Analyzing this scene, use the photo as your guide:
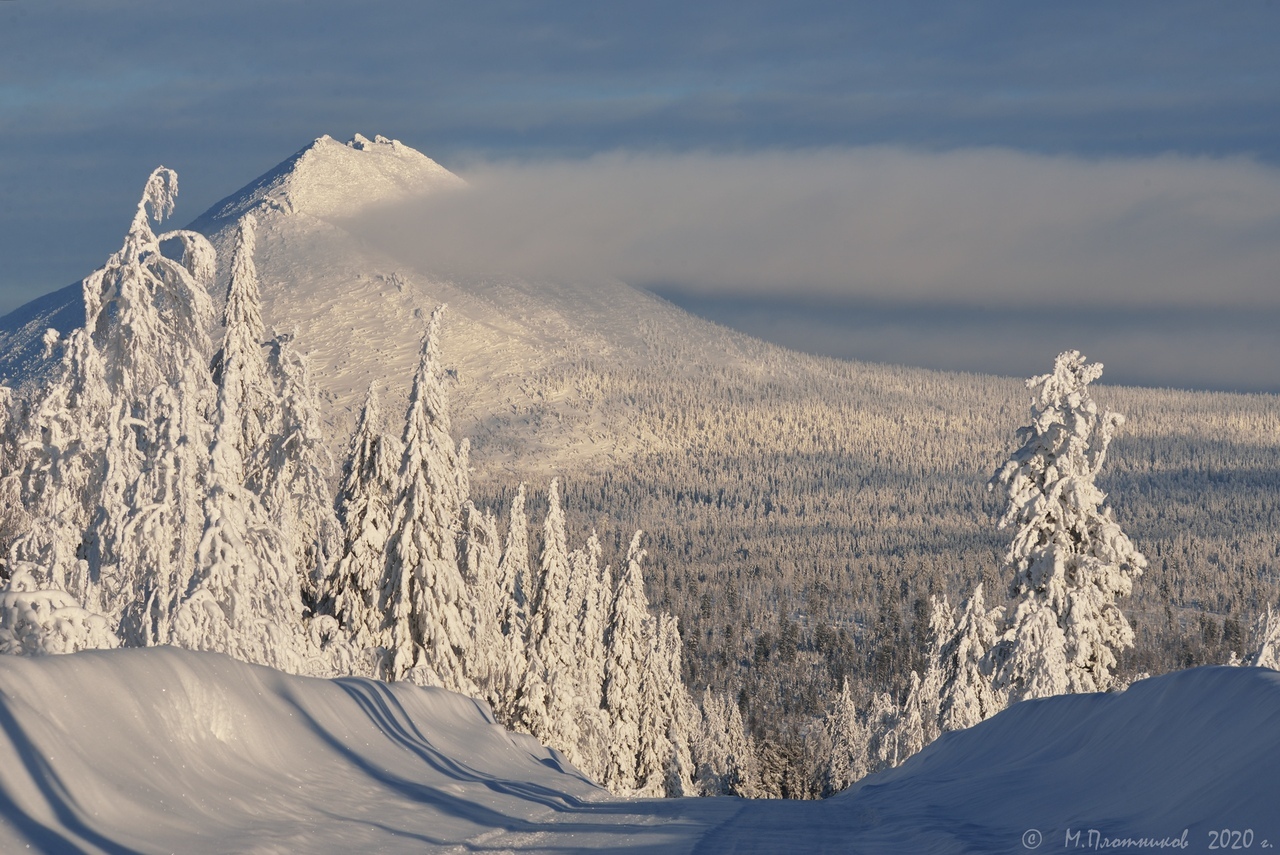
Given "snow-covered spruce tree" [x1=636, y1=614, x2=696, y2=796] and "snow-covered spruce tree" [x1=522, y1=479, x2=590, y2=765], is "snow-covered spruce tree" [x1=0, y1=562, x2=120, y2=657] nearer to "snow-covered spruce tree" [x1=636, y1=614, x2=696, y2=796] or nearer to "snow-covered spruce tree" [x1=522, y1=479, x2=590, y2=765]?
"snow-covered spruce tree" [x1=522, y1=479, x2=590, y2=765]

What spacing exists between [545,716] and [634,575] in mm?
13103

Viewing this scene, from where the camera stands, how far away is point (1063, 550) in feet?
90.7

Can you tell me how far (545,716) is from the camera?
1471 inches

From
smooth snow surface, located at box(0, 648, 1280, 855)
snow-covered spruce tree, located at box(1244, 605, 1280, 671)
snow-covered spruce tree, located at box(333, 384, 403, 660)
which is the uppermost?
snow-covered spruce tree, located at box(333, 384, 403, 660)

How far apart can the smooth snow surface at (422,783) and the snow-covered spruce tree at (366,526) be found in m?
15.2

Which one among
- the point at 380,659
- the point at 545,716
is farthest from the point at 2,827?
the point at 545,716

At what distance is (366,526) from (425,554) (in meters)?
1.56

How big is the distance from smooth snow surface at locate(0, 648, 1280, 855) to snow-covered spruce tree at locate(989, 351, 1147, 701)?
50.1 feet

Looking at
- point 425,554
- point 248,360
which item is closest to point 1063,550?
point 425,554

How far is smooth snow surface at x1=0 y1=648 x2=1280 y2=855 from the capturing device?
278 inches

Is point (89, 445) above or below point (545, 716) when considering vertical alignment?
above

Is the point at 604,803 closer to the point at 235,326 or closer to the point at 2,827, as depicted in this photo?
the point at 2,827

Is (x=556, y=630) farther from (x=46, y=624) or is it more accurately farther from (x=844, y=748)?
(x=844, y=748)

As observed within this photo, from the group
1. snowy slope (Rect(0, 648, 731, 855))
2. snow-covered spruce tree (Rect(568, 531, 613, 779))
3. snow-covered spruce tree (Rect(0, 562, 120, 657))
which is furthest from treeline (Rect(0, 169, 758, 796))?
snowy slope (Rect(0, 648, 731, 855))
